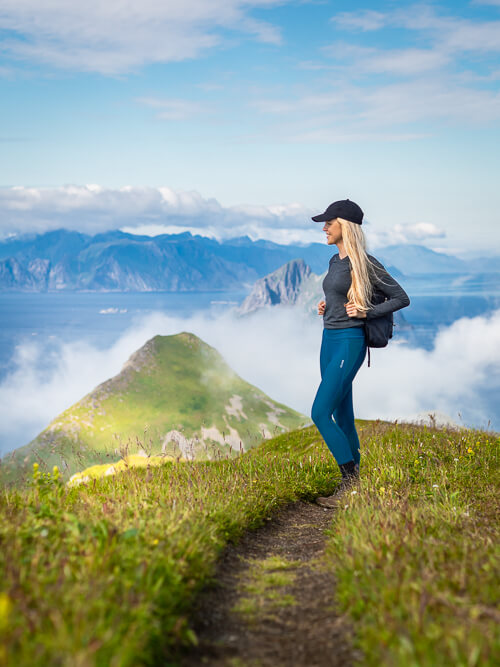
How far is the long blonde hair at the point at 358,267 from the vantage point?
772cm

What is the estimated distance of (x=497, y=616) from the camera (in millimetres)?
3191

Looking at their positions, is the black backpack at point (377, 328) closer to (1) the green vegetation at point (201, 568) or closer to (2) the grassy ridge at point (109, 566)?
(1) the green vegetation at point (201, 568)

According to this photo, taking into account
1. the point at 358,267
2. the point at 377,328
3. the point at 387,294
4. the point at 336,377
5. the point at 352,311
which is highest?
the point at 358,267

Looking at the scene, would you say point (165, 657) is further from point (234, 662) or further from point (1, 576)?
point (1, 576)

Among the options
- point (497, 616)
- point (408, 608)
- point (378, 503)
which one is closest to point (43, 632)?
point (408, 608)

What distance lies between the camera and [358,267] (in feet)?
25.6

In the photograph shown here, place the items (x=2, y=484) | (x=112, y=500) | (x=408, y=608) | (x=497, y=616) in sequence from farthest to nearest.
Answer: (x=2, y=484), (x=112, y=500), (x=408, y=608), (x=497, y=616)

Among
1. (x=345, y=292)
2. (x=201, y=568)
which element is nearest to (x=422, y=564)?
(x=201, y=568)

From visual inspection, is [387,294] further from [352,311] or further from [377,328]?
[352,311]

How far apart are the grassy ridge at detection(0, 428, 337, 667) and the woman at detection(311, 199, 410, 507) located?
1.51 meters

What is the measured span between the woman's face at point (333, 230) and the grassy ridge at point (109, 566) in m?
3.61

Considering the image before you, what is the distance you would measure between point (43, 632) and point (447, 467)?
255 inches

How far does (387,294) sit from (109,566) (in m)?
5.31

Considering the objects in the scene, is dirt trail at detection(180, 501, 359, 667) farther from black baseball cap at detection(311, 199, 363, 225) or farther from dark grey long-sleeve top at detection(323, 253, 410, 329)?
black baseball cap at detection(311, 199, 363, 225)
